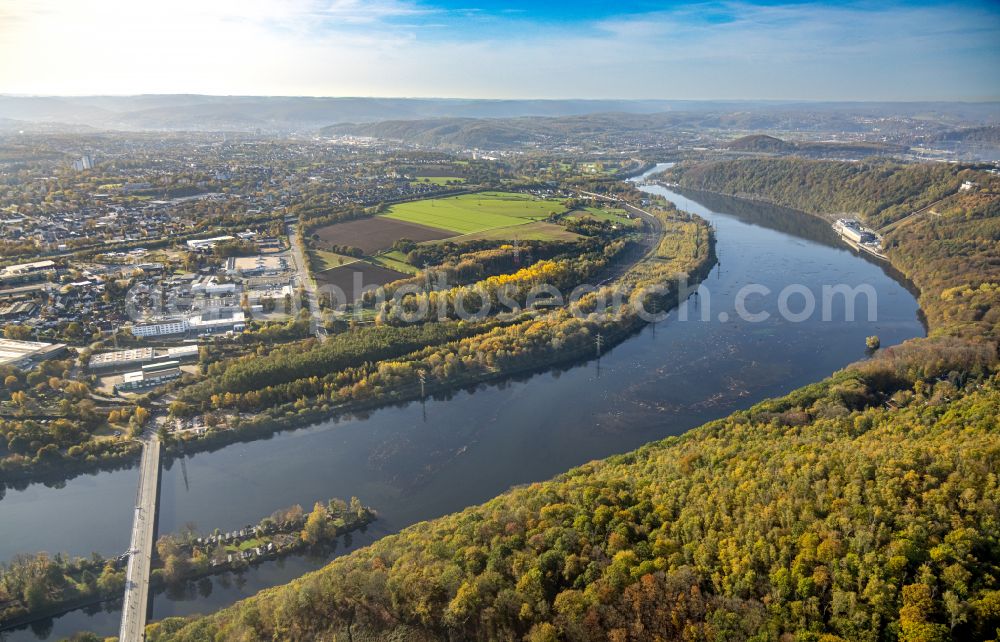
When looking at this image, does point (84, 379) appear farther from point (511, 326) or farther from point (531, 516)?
point (531, 516)

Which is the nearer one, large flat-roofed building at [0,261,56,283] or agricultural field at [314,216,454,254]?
large flat-roofed building at [0,261,56,283]

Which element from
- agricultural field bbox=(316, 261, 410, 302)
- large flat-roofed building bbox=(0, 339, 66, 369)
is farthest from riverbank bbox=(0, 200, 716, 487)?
agricultural field bbox=(316, 261, 410, 302)

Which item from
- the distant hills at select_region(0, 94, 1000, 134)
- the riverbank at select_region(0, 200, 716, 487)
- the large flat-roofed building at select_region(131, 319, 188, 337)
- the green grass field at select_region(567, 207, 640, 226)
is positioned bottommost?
the riverbank at select_region(0, 200, 716, 487)

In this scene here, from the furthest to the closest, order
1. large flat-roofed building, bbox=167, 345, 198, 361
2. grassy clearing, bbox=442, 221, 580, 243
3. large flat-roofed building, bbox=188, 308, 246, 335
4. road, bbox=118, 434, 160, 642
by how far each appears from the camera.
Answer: grassy clearing, bbox=442, 221, 580, 243, large flat-roofed building, bbox=188, 308, 246, 335, large flat-roofed building, bbox=167, 345, 198, 361, road, bbox=118, 434, 160, 642

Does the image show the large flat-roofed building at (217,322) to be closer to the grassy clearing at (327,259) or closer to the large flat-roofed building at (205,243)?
the grassy clearing at (327,259)

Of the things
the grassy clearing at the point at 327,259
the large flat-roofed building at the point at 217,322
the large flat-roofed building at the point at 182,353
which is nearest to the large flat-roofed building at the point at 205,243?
the grassy clearing at the point at 327,259

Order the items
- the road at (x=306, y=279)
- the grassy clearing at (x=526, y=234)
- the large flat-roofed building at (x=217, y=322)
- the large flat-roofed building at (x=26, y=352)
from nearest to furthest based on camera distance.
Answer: the large flat-roofed building at (x=26, y=352) → the large flat-roofed building at (x=217, y=322) → the road at (x=306, y=279) → the grassy clearing at (x=526, y=234)

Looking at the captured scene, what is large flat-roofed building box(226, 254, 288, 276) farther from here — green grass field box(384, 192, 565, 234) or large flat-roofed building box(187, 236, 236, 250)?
green grass field box(384, 192, 565, 234)
